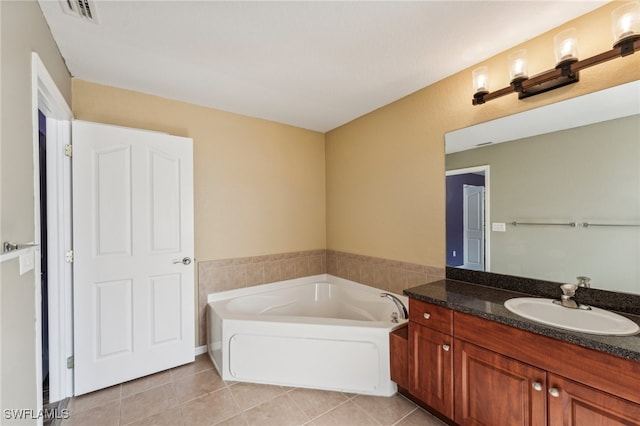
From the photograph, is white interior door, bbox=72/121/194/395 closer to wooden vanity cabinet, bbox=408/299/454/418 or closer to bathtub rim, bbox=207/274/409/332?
bathtub rim, bbox=207/274/409/332

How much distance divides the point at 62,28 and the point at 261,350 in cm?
244

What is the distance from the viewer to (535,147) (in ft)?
5.69

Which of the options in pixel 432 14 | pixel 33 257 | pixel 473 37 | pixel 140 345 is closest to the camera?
pixel 33 257

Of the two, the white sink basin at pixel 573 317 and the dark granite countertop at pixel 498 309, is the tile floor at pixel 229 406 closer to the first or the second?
the dark granite countertop at pixel 498 309

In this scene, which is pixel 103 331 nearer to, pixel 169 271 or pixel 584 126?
pixel 169 271

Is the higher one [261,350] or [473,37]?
[473,37]

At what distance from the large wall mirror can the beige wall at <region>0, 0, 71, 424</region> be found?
97.0 inches

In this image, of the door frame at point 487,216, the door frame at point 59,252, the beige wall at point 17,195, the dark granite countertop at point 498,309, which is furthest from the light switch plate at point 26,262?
the door frame at point 487,216

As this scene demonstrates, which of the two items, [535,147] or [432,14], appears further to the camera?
[535,147]

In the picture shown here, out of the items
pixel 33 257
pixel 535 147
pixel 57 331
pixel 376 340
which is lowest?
pixel 376 340

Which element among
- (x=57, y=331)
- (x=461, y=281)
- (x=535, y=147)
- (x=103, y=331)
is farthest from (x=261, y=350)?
(x=535, y=147)

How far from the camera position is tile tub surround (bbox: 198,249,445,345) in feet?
8.26

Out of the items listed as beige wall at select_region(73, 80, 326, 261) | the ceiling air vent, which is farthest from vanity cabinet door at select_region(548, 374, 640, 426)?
the ceiling air vent

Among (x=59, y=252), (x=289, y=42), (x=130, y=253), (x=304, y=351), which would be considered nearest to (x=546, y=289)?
(x=304, y=351)
